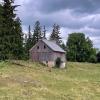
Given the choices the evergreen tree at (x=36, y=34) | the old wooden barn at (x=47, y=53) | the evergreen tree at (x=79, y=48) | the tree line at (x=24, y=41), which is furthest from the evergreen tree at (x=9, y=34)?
the evergreen tree at (x=79, y=48)

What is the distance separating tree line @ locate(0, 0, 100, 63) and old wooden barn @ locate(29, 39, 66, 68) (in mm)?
3020

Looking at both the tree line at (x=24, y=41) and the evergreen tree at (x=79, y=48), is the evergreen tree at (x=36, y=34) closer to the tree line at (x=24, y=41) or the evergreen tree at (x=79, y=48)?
the tree line at (x=24, y=41)

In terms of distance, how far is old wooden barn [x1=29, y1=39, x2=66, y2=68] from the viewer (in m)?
85.4

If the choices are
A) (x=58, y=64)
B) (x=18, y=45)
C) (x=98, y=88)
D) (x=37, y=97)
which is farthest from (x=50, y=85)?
(x=58, y=64)

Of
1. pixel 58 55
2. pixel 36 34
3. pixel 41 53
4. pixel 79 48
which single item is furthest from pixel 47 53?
pixel 79 48

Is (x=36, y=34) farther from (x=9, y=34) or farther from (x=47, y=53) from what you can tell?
(x=9, y=34)

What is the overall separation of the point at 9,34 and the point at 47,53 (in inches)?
1088

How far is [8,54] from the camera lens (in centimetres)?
5759

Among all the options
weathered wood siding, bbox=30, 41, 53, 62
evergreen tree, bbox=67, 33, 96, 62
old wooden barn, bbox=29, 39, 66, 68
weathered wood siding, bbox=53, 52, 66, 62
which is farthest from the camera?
evergreen tree, bbox=67, 33, 96, 62

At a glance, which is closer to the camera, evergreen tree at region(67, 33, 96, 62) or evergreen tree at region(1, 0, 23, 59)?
evergreen tree at region(1, 0, 23, 59)

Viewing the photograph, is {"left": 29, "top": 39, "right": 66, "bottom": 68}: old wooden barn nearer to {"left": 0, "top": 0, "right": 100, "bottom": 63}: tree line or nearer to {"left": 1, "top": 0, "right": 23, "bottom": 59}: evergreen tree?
{"left": 0, "top": 0, "right": 100, "bottom": 63}: tree line

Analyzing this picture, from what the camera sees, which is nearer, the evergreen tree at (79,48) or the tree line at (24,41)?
the tree line at (24,41)

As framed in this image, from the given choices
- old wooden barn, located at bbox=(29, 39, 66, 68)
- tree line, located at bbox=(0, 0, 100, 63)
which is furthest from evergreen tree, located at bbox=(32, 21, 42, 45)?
old wooden barn, located at bbox=(29, 39, 66, 68)

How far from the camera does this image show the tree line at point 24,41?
58.5 meters
